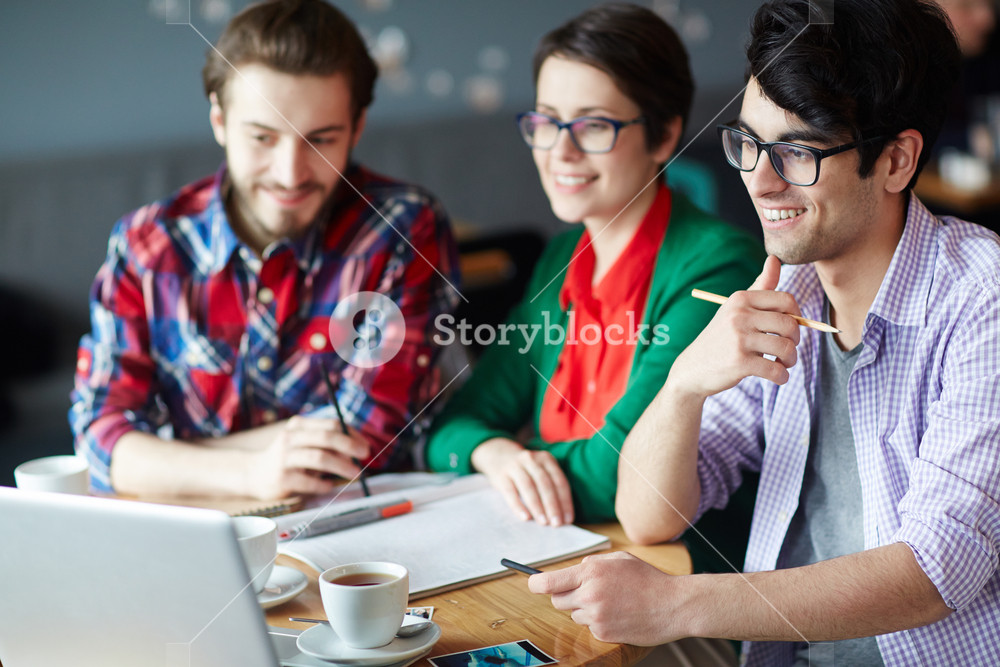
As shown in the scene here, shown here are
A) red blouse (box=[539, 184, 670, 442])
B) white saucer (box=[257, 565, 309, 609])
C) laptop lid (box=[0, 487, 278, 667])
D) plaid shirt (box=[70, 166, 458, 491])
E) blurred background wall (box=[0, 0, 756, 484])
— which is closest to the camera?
laptop lid (box=[0, 487, 278, 667])

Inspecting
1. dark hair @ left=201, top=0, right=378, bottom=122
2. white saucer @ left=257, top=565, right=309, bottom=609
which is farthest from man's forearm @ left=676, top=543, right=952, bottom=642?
dark hair @ left=201, top=0, right=378, bottom=122

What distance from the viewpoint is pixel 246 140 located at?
1.36 metres

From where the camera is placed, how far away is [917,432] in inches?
37.7

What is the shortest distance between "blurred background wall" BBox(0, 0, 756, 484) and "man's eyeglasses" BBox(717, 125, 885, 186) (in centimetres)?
107

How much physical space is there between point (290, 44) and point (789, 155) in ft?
2.42

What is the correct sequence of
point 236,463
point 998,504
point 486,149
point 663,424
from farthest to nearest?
point 486,149
point 236,463
point 663,424
point 998,504

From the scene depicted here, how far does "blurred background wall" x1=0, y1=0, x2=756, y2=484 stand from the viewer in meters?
2.48

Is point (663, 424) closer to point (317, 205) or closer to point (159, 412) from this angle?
point (317, 205)

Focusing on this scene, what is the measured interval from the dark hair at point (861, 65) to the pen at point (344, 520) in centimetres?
61

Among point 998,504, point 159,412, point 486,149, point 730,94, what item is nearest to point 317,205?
point 159,412

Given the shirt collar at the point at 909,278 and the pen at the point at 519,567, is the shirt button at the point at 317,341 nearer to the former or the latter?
the pen at the point at 519,567

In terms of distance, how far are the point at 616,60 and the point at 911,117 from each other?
1.50ft

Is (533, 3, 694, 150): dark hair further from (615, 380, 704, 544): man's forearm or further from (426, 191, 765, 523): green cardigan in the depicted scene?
(615, 380, 704, 544): man's forearm

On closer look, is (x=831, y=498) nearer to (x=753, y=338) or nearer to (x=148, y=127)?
(x=753, y=338)
